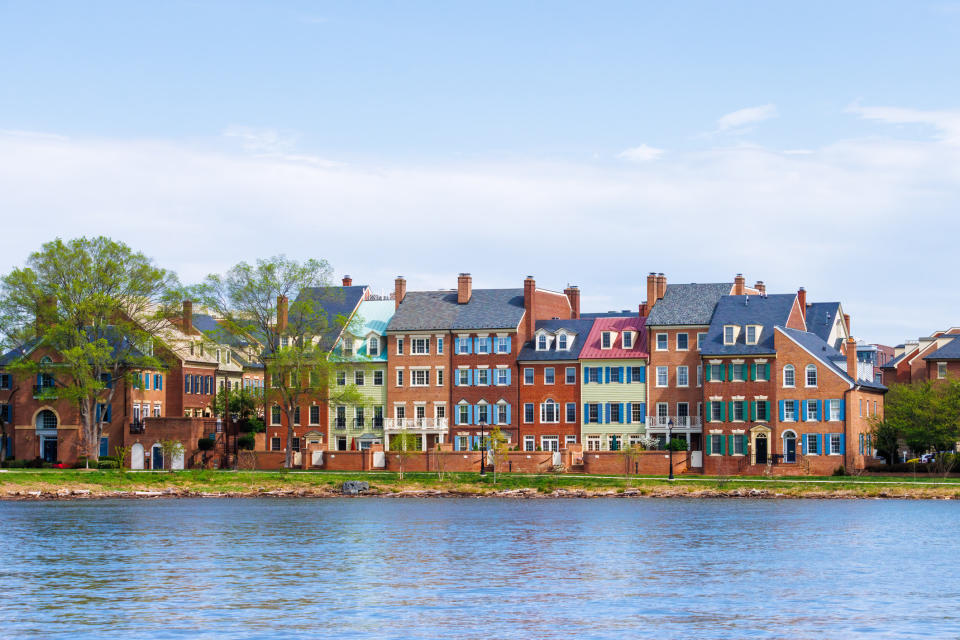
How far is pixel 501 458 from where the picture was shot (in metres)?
100

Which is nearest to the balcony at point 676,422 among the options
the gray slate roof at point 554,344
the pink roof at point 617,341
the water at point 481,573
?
the pink roof at point 617,341

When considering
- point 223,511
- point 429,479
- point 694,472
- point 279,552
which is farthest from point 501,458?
point 279,552

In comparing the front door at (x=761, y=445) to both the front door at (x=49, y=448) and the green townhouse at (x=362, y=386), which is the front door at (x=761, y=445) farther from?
the front door at (x=49, y=448)

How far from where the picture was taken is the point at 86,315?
99750 mm

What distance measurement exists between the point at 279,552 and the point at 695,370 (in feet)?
179

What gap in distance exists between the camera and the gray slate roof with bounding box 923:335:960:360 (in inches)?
4299

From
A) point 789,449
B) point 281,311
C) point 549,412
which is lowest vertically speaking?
point 789,449

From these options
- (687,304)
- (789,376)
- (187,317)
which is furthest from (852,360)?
(187,317)

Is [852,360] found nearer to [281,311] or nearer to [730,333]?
[730,333]

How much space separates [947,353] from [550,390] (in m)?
31.0

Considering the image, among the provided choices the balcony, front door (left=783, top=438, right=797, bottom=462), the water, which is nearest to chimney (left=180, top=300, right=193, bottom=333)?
the water

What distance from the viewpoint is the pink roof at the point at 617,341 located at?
344 ft

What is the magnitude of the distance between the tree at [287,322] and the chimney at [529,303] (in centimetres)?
1403

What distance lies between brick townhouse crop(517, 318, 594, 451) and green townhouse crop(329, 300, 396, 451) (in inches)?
451
